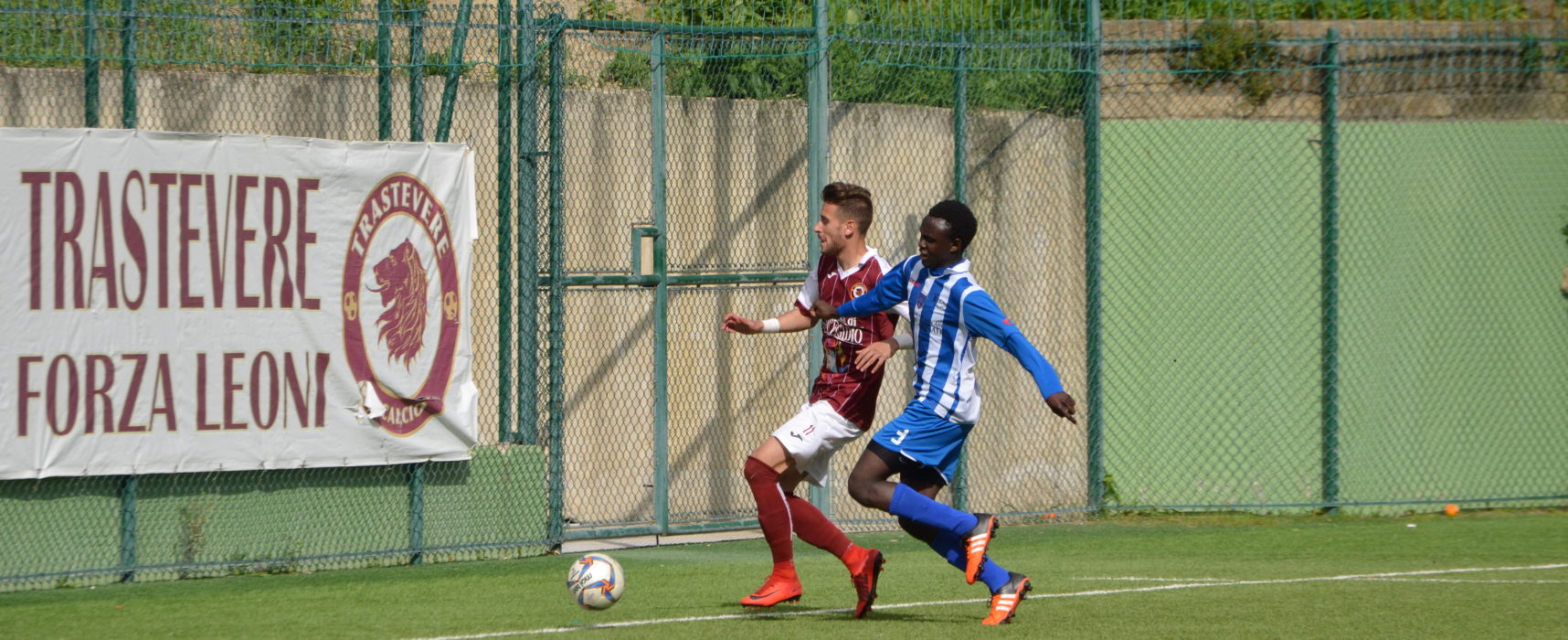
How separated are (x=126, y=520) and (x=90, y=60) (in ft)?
8.04

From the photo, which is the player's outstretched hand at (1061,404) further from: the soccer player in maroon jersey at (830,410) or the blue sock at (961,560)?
the soccer player in maroon jersey at (830,410)

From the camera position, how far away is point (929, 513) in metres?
6.56

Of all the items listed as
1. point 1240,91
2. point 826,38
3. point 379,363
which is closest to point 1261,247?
point 1240,91

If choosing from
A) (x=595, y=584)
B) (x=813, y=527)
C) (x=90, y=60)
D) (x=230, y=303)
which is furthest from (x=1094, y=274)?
(x=90, y=60)

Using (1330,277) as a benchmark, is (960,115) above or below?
above

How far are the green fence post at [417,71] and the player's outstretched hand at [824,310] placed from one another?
10.1ft

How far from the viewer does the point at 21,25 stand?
8.08 m

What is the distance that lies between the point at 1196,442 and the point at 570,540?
4.70m

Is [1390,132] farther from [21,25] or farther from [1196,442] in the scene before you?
[21,25]

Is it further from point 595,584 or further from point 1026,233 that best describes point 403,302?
point 1026,233

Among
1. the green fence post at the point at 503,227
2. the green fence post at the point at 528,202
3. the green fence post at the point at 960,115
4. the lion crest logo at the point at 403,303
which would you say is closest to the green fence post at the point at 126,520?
the lion crest logo at the point at 403,303

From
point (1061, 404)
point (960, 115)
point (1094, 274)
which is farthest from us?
point (1094, 274)

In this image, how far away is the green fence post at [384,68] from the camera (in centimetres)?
891

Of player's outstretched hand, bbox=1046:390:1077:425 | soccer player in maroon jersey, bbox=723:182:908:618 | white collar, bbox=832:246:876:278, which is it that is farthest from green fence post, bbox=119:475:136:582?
player's outstretched hand, bbox=1046:390:1077:425
